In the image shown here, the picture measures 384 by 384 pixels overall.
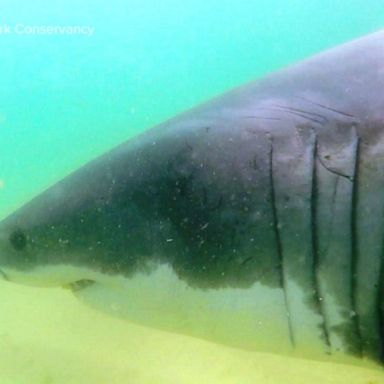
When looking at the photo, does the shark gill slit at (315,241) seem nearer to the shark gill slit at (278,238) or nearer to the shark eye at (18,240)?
the shark gill slit at (278,238)

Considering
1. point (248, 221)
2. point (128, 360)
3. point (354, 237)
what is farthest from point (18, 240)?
point (128, 360)

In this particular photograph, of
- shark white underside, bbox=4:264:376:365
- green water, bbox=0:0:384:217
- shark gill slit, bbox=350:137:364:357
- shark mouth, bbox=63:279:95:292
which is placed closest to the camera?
shark gill slit, bbox=350:137:364:357

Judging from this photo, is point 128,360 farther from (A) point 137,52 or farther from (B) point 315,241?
(A) point 137,52

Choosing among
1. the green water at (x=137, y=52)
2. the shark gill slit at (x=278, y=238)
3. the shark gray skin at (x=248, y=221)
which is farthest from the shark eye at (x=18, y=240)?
the green water at (x=137, y=52)

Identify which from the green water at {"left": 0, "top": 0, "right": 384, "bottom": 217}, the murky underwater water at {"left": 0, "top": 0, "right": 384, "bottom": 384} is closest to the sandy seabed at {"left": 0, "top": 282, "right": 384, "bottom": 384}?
the murky underwater water at {"left": 0, "top": 0, "right": 384, "bottom": 384}

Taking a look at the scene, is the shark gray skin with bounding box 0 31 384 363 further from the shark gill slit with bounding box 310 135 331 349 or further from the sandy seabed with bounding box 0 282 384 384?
the sandy seabed with bounding box 0 282 384 384

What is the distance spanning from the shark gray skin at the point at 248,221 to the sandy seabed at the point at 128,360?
1347mm

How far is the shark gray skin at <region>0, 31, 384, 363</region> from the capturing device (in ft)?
5.32

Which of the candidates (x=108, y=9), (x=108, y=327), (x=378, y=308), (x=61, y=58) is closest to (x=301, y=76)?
(x=378, y=308)

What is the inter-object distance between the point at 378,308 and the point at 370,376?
1636 millimetres

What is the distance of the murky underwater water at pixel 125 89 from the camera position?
129 inches

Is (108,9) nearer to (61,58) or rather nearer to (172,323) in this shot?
(61,58)

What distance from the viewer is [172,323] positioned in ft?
6.29

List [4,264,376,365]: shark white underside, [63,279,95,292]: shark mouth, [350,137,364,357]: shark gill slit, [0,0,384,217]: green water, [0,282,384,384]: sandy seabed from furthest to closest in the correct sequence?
[0,0,384,217]: green water, [0,282,384,384]: sandy seabed, [63,279,95,292]: shark mouth, [4,264,376,365]: shark white underside, [350,137,364,357]: shark gill slit
